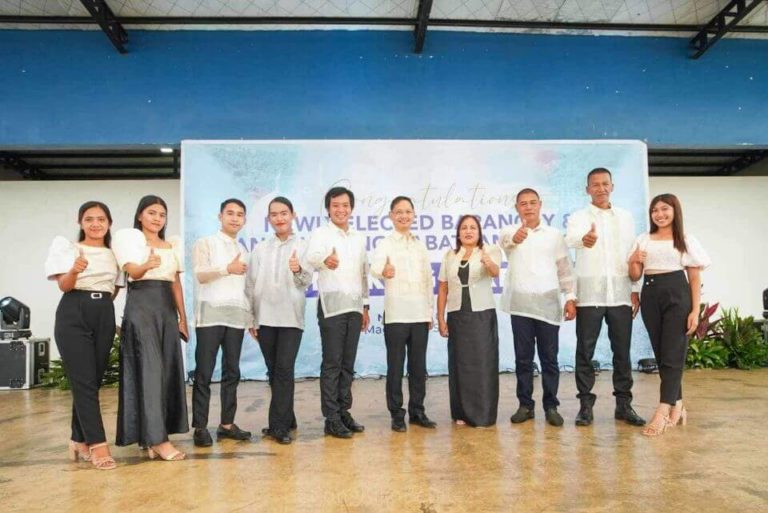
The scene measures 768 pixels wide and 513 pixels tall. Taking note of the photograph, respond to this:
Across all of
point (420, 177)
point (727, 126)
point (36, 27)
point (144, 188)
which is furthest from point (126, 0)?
point (727, 126)

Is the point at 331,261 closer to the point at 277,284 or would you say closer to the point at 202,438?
the point at 277,284

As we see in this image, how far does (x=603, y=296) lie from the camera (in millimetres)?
3592

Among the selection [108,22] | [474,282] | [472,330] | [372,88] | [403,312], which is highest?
[108,22]

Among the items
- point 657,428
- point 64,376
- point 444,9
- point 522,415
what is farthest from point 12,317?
point 657,428

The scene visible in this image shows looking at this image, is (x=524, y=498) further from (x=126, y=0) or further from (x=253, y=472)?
(x=126, y=0)

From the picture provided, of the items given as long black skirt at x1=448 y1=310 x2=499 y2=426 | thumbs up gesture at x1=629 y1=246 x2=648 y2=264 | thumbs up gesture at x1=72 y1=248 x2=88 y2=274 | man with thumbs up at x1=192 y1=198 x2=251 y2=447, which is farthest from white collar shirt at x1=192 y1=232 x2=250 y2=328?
thumbs up gesture at x1=629 y1=246 x2=648 y2=264

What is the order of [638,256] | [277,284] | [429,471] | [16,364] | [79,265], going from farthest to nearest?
[16,364]
[638,256]
[277,284]
[79,265]
[429,471]

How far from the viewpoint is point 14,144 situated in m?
6.35

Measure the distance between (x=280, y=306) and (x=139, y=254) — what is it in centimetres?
77

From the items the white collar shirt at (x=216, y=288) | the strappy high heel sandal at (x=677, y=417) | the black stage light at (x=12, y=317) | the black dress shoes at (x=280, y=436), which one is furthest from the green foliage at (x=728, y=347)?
the black stage light at (x=12, y=317)

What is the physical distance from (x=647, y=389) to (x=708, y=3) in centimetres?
427

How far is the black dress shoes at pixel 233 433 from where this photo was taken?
3.33 m

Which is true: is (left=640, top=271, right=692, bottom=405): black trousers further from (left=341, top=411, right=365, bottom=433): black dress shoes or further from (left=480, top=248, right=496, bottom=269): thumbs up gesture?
(left=341, top=411, right=365, bottom=433): black dress shoes

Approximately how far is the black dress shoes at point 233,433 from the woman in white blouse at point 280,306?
134 millimetres
